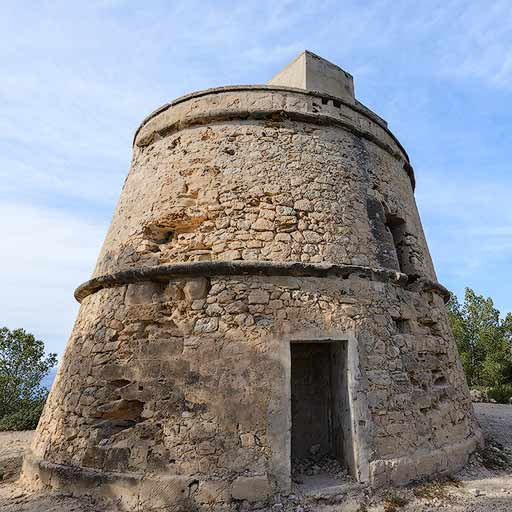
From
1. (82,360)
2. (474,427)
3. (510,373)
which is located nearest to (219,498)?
(82,360)

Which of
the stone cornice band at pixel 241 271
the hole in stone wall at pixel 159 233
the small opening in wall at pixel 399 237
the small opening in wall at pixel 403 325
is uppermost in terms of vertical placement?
the small opening in wall at pixel 399 237

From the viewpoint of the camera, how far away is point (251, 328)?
4023 millimetres

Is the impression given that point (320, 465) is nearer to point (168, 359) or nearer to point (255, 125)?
point (168, 359)

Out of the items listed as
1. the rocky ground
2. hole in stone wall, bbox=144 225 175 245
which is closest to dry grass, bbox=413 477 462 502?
the rocky ground

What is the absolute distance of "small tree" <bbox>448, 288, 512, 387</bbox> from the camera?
16.6m

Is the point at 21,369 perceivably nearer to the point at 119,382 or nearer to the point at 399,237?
the point at 119,382

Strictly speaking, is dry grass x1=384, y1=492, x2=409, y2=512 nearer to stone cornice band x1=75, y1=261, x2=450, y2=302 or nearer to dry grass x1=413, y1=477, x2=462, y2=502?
dry grass x1=413, y1=477, x2=462, y2=502

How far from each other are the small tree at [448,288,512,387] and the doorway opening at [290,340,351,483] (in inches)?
601

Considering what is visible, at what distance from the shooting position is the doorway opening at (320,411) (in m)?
4.19

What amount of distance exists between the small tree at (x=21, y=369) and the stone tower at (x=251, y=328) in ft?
26.1

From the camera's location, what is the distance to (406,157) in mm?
6934

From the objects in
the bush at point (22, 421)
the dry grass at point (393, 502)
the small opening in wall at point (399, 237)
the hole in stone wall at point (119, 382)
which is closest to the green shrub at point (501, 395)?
the small opening in wall at point (399, 237)

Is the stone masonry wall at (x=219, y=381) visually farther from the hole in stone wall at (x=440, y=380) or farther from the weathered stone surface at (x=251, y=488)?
the hole in stone wall at (x=440, y=380)

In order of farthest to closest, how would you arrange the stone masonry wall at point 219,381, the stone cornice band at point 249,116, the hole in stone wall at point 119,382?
the stone cornice band at point 249,116 < the hole in stone wall at point 119,382 < the stone masonry wall at point 219,381
